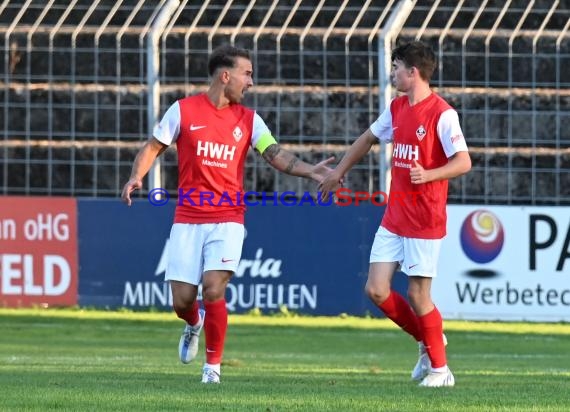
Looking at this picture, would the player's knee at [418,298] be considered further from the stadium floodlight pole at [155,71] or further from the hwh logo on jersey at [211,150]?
the stadium floodlight pole at [155,71]

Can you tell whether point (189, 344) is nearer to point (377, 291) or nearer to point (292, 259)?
point (377, 291)

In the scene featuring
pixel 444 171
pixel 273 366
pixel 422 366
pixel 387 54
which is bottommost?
pixel 273 366

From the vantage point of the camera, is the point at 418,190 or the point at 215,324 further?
the point at 215,324

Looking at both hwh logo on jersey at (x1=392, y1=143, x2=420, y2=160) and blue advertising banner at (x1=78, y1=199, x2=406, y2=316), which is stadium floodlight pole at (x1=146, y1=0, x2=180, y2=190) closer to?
blue advertising banner at (x1=78, y1=199, x2=406, y2=316)

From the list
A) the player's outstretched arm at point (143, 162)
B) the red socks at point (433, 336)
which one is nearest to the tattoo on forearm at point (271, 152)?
the player's outstretched arm at point (143, 162)

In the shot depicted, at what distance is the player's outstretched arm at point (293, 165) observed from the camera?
9.73 metres

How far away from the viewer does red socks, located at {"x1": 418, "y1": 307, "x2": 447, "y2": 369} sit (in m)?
9.34

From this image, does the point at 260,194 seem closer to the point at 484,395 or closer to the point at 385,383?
the point at 385,383

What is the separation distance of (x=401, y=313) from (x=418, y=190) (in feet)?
2.87

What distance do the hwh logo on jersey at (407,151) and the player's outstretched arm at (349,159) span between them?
263 mm

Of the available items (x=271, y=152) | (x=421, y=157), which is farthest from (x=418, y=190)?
(x=271, y=152)

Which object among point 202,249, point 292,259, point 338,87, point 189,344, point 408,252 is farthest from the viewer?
point 338,87

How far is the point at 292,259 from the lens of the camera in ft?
56.2

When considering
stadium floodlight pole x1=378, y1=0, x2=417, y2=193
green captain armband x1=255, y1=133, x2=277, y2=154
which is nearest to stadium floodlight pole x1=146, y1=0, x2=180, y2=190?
stadium floodlight pole x1=378, y1=0, x2=417, y2=193
